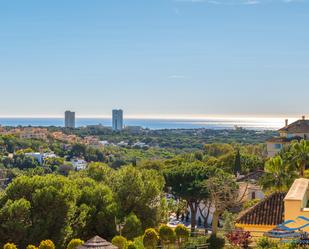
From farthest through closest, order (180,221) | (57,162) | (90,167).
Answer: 1. (57,162)
2. (180,221)
3. (90,167)

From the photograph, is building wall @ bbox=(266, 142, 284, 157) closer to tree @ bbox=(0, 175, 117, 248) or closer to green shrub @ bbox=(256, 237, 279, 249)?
tree @ bbox=(0, 175, 117, 248)

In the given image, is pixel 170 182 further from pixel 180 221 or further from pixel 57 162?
pixel 57 162

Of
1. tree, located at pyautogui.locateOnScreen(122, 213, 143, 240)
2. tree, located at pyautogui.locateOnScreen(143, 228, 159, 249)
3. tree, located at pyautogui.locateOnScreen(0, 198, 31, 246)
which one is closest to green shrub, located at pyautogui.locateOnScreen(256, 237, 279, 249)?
tree, located at pyautogui.locateOnScreen(143, 228, 159, 249)

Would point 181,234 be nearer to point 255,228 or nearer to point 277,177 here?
point 255,228

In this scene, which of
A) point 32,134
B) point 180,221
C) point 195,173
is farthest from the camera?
point 32,134

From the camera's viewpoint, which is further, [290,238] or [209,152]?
[209,152]

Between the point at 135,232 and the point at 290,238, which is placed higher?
the point at 290,238

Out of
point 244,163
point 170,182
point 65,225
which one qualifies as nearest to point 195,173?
point 170,182

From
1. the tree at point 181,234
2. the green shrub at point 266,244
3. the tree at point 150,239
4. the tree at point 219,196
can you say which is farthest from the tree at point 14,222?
the green shrub at point 266,244
